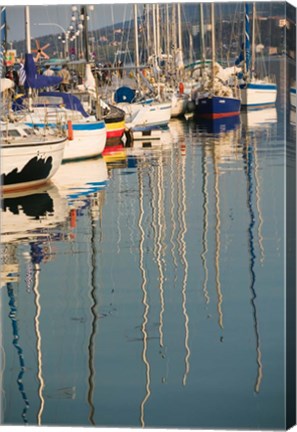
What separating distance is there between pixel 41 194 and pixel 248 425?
11647 mm

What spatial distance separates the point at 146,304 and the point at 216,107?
86.4 feet

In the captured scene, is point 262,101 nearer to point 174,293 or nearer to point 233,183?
point 233,183

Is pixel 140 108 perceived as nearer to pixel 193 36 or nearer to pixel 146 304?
pixel 193 36

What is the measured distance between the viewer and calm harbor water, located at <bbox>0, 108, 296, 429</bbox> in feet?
25.0

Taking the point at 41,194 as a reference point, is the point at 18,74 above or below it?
above

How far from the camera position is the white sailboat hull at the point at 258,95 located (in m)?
→ 41.3

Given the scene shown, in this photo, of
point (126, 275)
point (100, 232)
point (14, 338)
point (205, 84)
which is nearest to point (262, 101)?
point (205, 84)

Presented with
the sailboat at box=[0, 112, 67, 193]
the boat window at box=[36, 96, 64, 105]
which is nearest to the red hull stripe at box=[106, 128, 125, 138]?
the boat window at box=[36, 96, 64, 105]

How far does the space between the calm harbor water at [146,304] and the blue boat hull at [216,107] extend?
17.1m

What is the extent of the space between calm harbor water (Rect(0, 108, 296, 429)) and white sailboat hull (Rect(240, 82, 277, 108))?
22.1 meters

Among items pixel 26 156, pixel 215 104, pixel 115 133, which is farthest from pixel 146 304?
pixel 215 104

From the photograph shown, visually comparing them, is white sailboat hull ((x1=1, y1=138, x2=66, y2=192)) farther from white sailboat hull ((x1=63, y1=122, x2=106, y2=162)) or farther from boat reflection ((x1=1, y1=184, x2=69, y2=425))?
white sailboat hull ((x1=63, y1=122, x2=106, y2=162))

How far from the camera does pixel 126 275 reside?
11.8m

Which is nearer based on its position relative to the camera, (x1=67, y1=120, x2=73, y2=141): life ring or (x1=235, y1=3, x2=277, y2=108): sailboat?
(x1=67, y1=120, x2=73, y2=141): life ring
